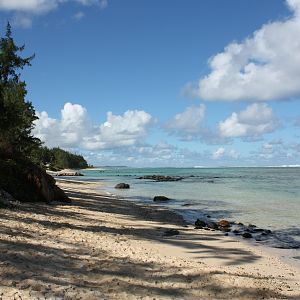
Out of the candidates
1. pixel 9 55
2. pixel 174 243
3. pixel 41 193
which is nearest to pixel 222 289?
pixel 174 243

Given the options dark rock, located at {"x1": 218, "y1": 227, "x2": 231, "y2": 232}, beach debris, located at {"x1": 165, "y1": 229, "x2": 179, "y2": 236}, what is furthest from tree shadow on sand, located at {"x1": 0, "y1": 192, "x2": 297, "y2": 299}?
dark rock, located at {"x1": 218, "y1": 227, "x2": 231, "y2": 232}

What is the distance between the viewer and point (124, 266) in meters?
10.9

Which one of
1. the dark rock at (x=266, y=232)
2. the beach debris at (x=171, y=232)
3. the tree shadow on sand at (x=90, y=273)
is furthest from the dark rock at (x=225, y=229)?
the tree shadow on sand at (x=90, y=273)

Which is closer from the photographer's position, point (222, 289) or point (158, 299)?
point (158, 299)

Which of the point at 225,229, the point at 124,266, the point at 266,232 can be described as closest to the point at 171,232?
the point at 225,229

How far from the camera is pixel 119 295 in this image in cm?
859

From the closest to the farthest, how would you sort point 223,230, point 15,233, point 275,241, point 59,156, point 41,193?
point 15,233, point 275,241, point 223,230, point 41,193, point 59,156

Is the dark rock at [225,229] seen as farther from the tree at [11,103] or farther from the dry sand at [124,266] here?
the tree at [11,103]

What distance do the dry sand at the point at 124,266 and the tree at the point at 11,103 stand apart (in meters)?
7.66

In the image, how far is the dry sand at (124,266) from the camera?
8.77m

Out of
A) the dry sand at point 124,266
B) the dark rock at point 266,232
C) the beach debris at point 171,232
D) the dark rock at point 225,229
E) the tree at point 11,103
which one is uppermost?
the tree at point 11,103

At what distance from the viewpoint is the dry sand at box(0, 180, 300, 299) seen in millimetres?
8766

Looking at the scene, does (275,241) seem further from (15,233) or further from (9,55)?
(9,55)

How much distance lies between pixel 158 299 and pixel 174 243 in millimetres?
7738
